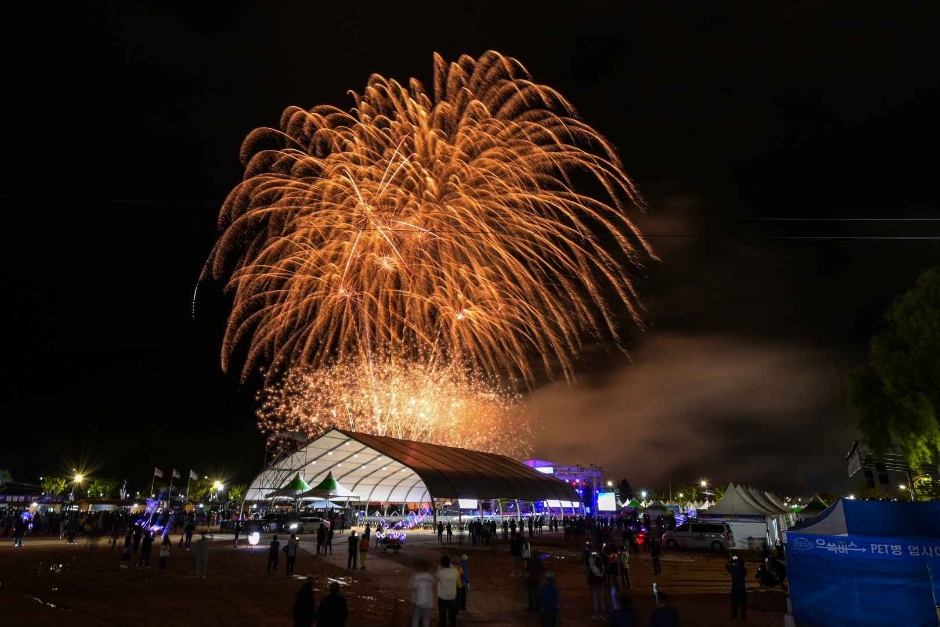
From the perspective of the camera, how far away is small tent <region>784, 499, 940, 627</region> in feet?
35.1

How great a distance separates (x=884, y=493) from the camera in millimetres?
38531

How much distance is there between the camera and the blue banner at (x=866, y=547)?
35.3 feet

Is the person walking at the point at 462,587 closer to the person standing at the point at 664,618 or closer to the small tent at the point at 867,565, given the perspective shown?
the person standing at the point at 664,618

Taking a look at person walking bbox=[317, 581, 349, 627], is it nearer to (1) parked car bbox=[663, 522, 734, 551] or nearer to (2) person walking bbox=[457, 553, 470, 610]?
(2) person walking bbox=[457, 553, 470, 610]

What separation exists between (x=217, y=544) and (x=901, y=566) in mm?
28906

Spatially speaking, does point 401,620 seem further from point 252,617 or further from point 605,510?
point 605,510

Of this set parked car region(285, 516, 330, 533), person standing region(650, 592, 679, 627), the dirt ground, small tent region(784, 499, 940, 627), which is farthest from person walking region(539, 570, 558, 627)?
parked car region(285, 516, 330, 533)

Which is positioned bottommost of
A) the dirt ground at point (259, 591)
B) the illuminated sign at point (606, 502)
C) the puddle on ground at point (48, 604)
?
the illuminated sign at point (606, 502)

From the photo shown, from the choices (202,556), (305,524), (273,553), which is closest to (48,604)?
(202,556)

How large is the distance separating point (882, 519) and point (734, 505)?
27.0 metres

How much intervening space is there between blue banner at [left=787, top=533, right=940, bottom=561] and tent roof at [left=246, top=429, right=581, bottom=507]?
864 inches

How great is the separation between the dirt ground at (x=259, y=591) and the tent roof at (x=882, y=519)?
3.31 metres

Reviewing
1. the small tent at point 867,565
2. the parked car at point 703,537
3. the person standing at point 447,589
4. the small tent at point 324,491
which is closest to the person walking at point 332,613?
the person standing at point 447,589

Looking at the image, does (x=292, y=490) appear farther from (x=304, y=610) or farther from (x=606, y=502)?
(x=606, y=502)
